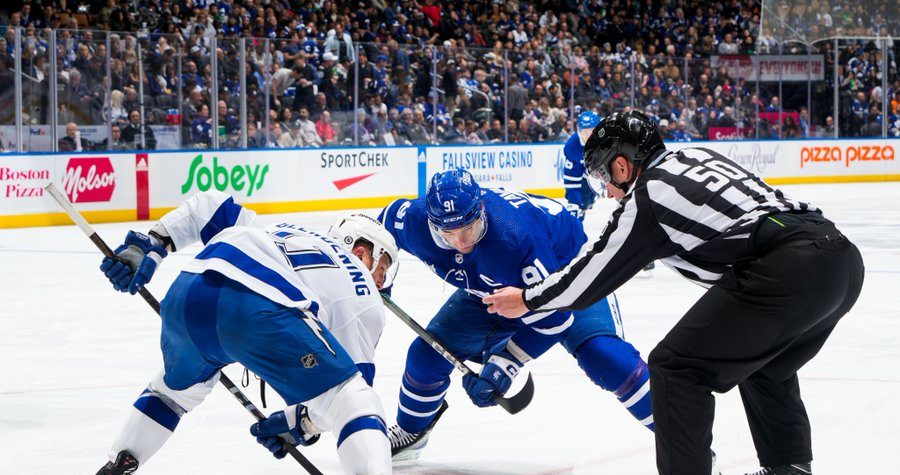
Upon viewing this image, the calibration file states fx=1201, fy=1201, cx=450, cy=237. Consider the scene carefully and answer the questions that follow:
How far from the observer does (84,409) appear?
4.20 metres

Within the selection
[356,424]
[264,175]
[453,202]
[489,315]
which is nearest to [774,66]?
[264,175]

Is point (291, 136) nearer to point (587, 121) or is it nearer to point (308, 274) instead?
point (587, 121)

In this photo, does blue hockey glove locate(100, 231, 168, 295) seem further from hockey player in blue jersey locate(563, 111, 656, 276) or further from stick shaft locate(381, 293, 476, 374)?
hockey player in blue jersey locate(563, 111, 656, 276)

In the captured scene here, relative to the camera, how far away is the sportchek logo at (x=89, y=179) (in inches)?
444

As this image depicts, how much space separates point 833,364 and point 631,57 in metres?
11.4

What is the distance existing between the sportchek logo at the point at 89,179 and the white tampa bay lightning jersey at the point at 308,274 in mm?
9108

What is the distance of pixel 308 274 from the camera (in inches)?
102

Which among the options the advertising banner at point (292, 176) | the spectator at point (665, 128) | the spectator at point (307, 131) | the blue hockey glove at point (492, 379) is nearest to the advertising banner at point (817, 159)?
the spectator at point (665, 128)

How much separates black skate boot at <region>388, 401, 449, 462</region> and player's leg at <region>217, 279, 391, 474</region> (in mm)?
1122

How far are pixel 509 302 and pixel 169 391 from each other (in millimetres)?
817

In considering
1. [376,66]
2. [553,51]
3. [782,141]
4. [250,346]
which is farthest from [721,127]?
[250,346]

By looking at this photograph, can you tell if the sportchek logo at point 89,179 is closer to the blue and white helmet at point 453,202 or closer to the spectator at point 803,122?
the blue and white helmet at point 453,202

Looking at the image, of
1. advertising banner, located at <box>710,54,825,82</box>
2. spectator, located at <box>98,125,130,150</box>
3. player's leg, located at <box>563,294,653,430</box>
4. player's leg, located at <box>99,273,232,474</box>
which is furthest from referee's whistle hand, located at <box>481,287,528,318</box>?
advertising banner, located at <box>710,54,825,82</box>

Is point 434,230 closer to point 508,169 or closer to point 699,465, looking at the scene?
point 699,465
